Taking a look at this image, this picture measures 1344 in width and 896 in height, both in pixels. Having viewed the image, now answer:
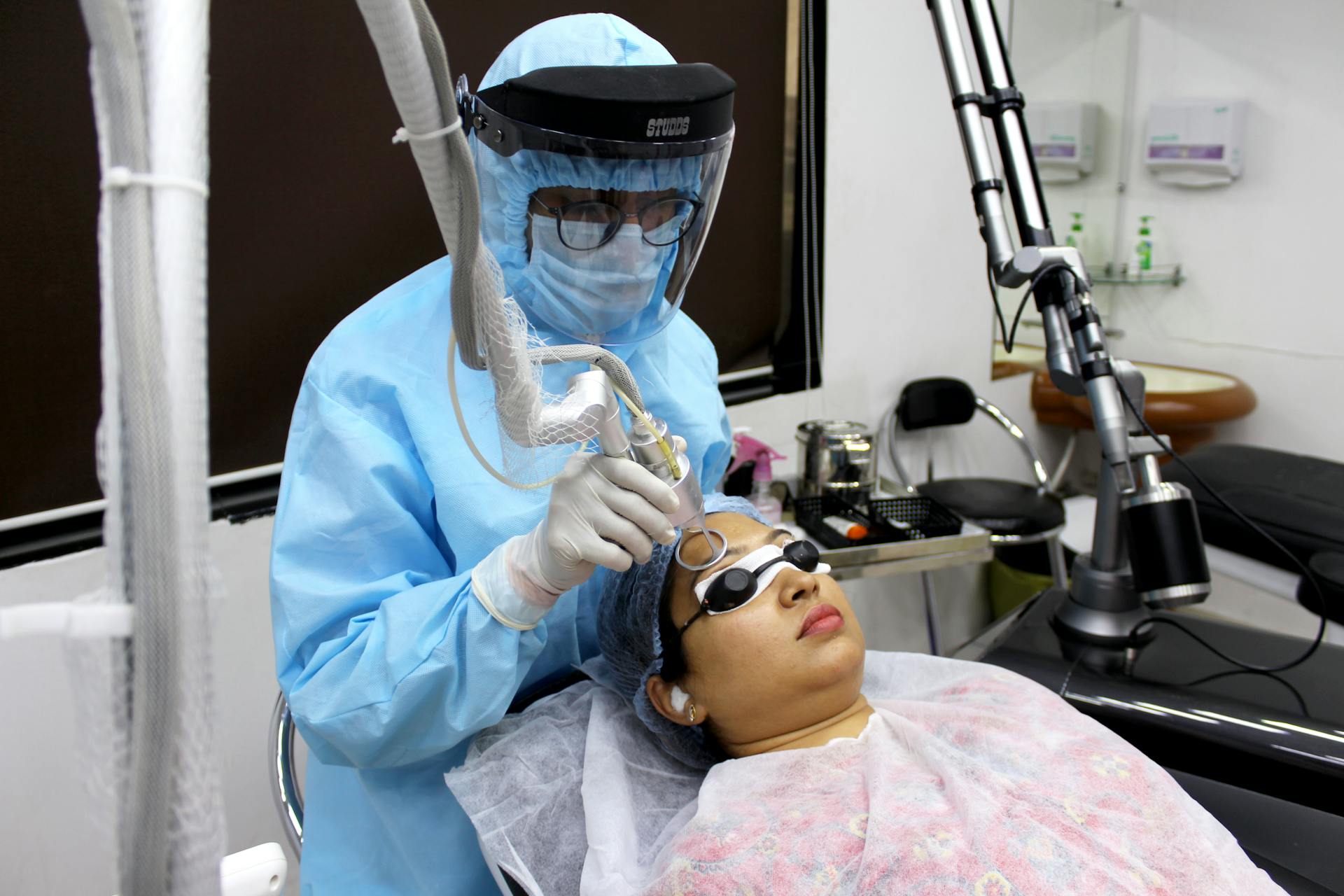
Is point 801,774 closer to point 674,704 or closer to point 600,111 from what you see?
point 674,704

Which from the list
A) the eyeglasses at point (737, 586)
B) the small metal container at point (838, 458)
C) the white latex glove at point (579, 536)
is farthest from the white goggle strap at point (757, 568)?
the small metal container at point (838, 458)

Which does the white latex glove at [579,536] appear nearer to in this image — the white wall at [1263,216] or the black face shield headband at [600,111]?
the black face shield headband at [600,111]

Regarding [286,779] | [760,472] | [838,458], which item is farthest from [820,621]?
[838,458]

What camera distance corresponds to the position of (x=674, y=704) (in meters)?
1.17

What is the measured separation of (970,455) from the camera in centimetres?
306

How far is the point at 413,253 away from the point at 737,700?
1.12 meters

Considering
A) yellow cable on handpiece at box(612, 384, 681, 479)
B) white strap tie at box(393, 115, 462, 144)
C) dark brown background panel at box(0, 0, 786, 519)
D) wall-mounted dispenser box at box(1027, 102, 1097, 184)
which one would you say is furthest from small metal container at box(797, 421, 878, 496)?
white strap tie at box(393, 115, 462, 144)

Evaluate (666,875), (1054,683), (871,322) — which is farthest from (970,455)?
(666,875)

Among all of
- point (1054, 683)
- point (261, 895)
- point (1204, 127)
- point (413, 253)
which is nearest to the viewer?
point (261, 895)

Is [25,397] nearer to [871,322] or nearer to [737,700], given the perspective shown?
[737,700]

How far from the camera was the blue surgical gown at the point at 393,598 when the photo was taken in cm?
93

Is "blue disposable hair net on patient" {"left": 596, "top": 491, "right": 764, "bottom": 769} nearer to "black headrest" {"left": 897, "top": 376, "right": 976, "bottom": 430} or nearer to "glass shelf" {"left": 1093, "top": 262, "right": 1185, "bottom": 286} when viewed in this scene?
"black headrest" {"left": 897, "top": 376, "right": 976, "bottom": 430}

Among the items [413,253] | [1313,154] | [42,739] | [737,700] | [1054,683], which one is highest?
[1313,154]

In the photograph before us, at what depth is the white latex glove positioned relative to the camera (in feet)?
2.90
